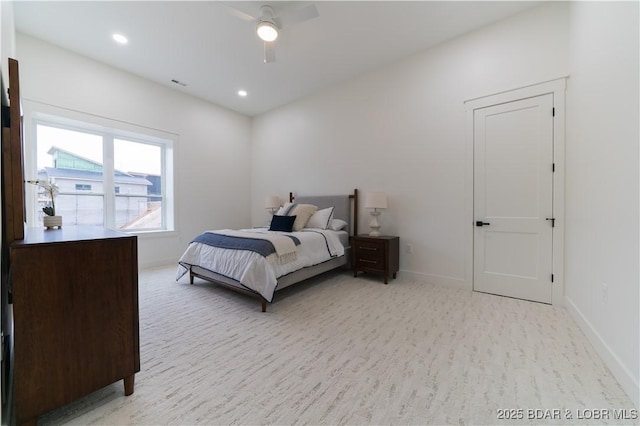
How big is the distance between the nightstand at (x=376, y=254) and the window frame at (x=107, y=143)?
11.0ft

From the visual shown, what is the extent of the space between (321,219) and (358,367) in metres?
2.60

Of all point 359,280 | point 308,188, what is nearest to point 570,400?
point 359,280

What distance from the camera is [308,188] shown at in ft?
16.0

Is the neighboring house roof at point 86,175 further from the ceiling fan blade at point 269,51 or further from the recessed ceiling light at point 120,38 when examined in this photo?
the ceiling fan blade at point 269,51

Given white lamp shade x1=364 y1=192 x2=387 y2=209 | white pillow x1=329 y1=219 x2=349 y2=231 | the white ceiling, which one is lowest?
white pillow x1=329 y1=219 x2=349 y2=231

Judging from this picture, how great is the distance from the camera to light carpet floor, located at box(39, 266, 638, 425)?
130 centimetres

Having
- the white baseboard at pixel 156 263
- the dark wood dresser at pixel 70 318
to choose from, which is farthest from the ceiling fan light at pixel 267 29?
the white baseboard at pixel 156 263

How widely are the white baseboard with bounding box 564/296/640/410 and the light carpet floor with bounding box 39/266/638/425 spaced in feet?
0.14

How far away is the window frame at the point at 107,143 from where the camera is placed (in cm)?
324

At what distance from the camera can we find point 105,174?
13.5 feet

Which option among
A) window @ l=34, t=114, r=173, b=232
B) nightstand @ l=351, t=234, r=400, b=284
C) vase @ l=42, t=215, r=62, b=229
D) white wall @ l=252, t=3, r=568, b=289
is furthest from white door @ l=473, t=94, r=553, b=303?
window @ l=34, t=114, r=173, b=232

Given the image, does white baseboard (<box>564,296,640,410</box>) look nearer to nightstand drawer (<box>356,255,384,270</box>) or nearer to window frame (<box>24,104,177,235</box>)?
nightstand drawer (<box>356,255,384,270</box>)

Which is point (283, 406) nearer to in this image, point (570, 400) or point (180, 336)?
point (180, 336)

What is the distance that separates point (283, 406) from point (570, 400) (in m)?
1.53
